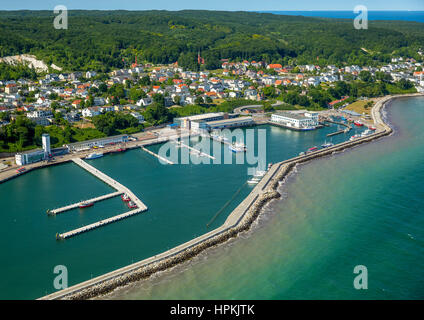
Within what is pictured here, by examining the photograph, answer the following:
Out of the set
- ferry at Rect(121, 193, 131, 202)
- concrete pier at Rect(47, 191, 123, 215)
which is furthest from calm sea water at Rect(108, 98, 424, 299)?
concrete pier at Rect(47, 191, 123, 215)

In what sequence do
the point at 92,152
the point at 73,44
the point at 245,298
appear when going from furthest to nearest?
the point at 73,44 < the point at 92,152 < the point at 245,298

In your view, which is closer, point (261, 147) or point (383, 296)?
point (383, 296)

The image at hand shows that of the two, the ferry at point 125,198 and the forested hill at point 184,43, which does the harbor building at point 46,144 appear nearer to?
the ferry at point 125,198

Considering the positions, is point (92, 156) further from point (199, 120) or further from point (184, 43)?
point (184, 43)

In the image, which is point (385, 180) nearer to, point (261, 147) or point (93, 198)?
point (261, 147)

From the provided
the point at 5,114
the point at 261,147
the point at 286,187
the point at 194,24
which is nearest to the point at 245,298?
the point at 286,187

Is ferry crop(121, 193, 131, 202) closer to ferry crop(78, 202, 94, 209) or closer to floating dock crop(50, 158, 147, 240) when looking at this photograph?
floating dock crop(50, 158, 147, 240)

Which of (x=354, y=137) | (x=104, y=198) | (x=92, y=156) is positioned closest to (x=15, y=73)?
(x=92, y=156)

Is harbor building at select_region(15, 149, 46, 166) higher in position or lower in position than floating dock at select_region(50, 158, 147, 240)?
higher
